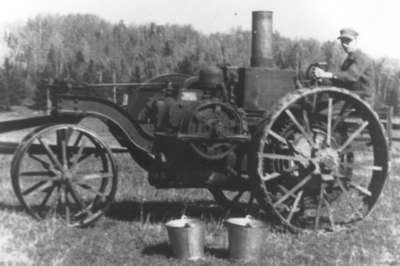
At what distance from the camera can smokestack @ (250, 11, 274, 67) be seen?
330 inches

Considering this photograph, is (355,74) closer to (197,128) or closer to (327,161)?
(327,161)

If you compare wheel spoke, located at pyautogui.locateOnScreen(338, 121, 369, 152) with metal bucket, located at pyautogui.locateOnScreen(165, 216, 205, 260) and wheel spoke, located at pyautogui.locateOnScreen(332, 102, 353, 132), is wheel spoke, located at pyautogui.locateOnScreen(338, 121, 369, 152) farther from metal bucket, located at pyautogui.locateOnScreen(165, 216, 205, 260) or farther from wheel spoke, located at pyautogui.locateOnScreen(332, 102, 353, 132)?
metal bucket, located at pyautogui.locateOnScreen(165, 216, 205, 260)

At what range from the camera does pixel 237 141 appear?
7.47 m

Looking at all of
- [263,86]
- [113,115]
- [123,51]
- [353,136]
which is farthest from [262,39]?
[123,51]

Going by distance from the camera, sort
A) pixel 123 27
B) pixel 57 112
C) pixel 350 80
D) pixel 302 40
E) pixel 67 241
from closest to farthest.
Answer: pixel 67 241 < pixel 57 112 < pixel 350 80 < pixel 302 40 < pixel 123 27

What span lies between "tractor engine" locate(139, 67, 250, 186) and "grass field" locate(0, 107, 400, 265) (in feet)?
2.62

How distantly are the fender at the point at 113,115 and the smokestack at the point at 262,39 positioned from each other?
1.91m

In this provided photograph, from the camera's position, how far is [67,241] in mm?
6891

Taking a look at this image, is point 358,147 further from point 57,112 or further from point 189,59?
point 189,59

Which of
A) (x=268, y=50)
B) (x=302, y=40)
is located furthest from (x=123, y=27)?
(x=268, y=50)

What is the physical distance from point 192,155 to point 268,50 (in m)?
1.96

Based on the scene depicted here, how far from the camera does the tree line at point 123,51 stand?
6231 cm

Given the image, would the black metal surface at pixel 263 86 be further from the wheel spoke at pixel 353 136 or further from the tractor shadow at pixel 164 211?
the tractor shadow at pixel 164 211

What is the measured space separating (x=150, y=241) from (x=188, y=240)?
0.95 meters
